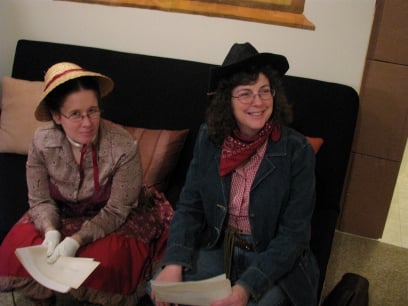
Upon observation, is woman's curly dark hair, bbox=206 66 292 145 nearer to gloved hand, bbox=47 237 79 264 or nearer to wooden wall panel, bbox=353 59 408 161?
gloved hand, bbox=47 237 79 264

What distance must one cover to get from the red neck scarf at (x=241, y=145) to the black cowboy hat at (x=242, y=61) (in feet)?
0.62

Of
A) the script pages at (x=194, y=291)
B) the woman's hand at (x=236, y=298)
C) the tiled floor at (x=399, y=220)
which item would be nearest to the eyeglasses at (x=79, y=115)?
the script pages at (x=194, y=291)

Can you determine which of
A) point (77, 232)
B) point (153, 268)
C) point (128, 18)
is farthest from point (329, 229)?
point (128, 18)

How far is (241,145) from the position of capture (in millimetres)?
1352

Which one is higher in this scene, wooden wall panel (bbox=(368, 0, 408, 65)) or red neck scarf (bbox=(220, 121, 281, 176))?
wooden wall panel (bbox=(368, 0, 408, 65))

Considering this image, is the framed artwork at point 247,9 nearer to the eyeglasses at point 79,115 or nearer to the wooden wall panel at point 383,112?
the wooden wall panel at point 383,112

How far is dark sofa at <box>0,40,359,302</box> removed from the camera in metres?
1.82

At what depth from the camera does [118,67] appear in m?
2.18

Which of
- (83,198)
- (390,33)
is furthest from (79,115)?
(390,33)

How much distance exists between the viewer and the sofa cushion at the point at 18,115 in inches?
84.7

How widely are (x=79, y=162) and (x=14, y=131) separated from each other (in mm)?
835

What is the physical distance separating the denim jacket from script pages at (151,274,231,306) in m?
0.09

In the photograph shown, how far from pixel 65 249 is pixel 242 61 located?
0.86 meters

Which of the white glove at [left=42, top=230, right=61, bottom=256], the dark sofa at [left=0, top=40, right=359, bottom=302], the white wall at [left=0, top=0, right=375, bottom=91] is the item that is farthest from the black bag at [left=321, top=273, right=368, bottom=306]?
the white glove at [left=42, top=230, right=61, bottom=256]
